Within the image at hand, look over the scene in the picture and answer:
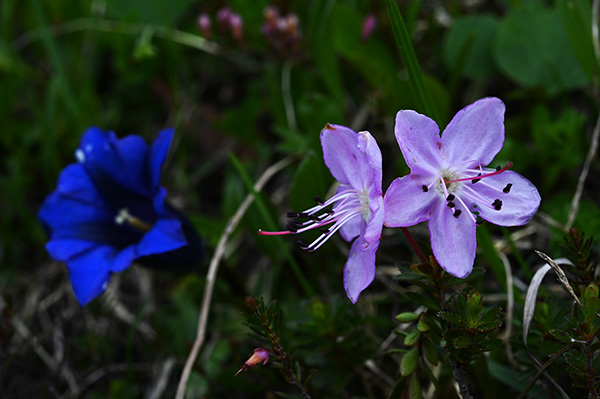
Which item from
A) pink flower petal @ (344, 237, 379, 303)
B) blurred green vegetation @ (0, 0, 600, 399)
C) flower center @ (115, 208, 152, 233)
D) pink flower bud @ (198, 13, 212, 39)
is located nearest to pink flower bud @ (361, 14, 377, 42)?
blurred green vegetation @ (0, 0, 600, 399)

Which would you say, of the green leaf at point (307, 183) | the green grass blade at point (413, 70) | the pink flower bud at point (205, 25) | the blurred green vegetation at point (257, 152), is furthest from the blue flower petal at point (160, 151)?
the pink flower bud at point (205, 25)

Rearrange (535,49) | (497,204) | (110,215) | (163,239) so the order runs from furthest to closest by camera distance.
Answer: (535,49) < (110,215) < (163,239) < (497,204)

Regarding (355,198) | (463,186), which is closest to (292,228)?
(355,198)

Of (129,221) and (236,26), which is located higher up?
(236,26)

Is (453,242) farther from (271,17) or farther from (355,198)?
(271,17)

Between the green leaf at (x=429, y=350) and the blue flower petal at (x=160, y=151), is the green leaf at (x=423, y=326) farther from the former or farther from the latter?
the blue flower petal at (x=160, y=151)

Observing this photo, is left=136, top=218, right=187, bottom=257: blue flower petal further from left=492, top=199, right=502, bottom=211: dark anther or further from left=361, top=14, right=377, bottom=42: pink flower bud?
left=361, top=14, right=377, bottom=42: pink flower bud

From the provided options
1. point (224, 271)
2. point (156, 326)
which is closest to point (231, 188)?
point (224, 271)

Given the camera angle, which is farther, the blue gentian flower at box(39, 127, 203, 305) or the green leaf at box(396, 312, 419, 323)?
the blue gentian flower at box(39, 127, 203, 305)
